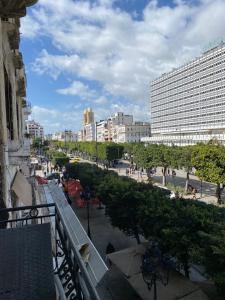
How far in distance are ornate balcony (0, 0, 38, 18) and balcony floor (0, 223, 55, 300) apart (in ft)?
21.9

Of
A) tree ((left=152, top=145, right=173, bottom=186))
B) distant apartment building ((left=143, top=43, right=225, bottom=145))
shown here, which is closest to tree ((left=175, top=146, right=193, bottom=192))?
tree ((left=152, top=145, right=173, bottom=186))

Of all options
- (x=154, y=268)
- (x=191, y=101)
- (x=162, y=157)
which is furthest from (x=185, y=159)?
(x=191, y=101)

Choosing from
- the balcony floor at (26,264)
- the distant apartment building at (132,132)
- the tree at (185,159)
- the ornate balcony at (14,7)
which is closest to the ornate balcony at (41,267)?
the balcony floor at (26,264)

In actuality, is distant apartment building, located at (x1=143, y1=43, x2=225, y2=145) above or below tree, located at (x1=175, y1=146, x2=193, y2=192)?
above

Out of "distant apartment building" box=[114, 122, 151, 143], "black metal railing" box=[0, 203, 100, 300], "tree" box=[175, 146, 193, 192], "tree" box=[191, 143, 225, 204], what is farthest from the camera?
"distant apartment building" box=[114, 122, 151, 143]

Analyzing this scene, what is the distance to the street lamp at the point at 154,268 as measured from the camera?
474 inches

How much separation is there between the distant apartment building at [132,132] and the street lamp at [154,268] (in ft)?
494

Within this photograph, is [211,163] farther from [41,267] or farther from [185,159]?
[41,267]

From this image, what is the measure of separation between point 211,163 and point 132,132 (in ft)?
449

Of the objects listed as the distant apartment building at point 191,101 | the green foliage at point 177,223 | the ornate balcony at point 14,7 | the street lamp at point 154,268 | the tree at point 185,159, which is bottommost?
the street lamp at point 154,268

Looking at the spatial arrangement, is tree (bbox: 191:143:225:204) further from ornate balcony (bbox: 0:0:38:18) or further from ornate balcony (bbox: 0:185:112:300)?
ornate balcony (bbox: 0:185:112:300)

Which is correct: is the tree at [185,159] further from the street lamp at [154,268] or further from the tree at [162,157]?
the street lamp at [154,268]

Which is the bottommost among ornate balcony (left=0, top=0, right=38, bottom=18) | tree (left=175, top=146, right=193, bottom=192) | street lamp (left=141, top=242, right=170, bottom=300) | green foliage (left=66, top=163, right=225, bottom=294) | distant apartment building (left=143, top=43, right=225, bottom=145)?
street lamp (left=141, top=242, right=170, bottom=300)

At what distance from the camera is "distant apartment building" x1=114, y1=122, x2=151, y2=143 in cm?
16562
